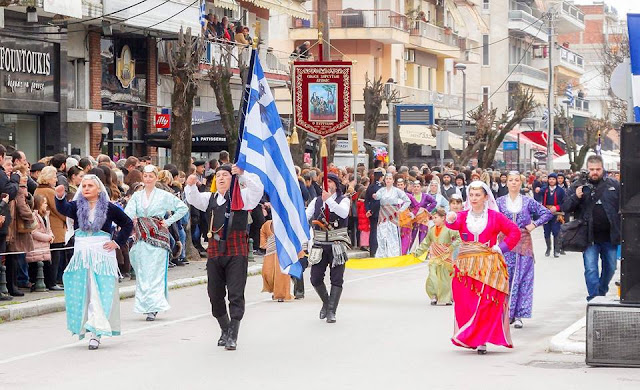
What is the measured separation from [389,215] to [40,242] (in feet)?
32.1

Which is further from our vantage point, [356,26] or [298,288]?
[356,26]

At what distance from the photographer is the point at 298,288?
18453 millimetres

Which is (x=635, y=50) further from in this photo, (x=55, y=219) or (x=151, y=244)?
(x=55, y=219)

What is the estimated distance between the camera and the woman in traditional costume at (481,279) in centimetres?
1262

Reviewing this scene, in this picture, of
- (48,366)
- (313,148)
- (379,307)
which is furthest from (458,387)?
(313,148)

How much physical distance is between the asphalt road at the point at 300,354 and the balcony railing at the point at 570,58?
74003mm

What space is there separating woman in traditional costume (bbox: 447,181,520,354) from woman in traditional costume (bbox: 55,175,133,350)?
3395mm

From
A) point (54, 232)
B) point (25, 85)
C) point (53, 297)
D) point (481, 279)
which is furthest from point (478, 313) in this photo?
point (25, 85)

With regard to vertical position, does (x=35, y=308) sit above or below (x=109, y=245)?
below

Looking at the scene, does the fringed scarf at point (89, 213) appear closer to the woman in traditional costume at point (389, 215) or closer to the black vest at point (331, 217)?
the black vest at point (331, 217)

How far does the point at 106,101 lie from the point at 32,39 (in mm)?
4731

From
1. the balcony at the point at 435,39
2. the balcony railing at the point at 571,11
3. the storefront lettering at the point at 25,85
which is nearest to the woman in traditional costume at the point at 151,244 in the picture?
the storefront lettering at the point at 25,85

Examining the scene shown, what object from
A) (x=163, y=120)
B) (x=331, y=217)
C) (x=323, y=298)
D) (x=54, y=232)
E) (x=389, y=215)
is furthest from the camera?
(x=163, y=120)

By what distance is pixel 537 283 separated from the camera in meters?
21.5
